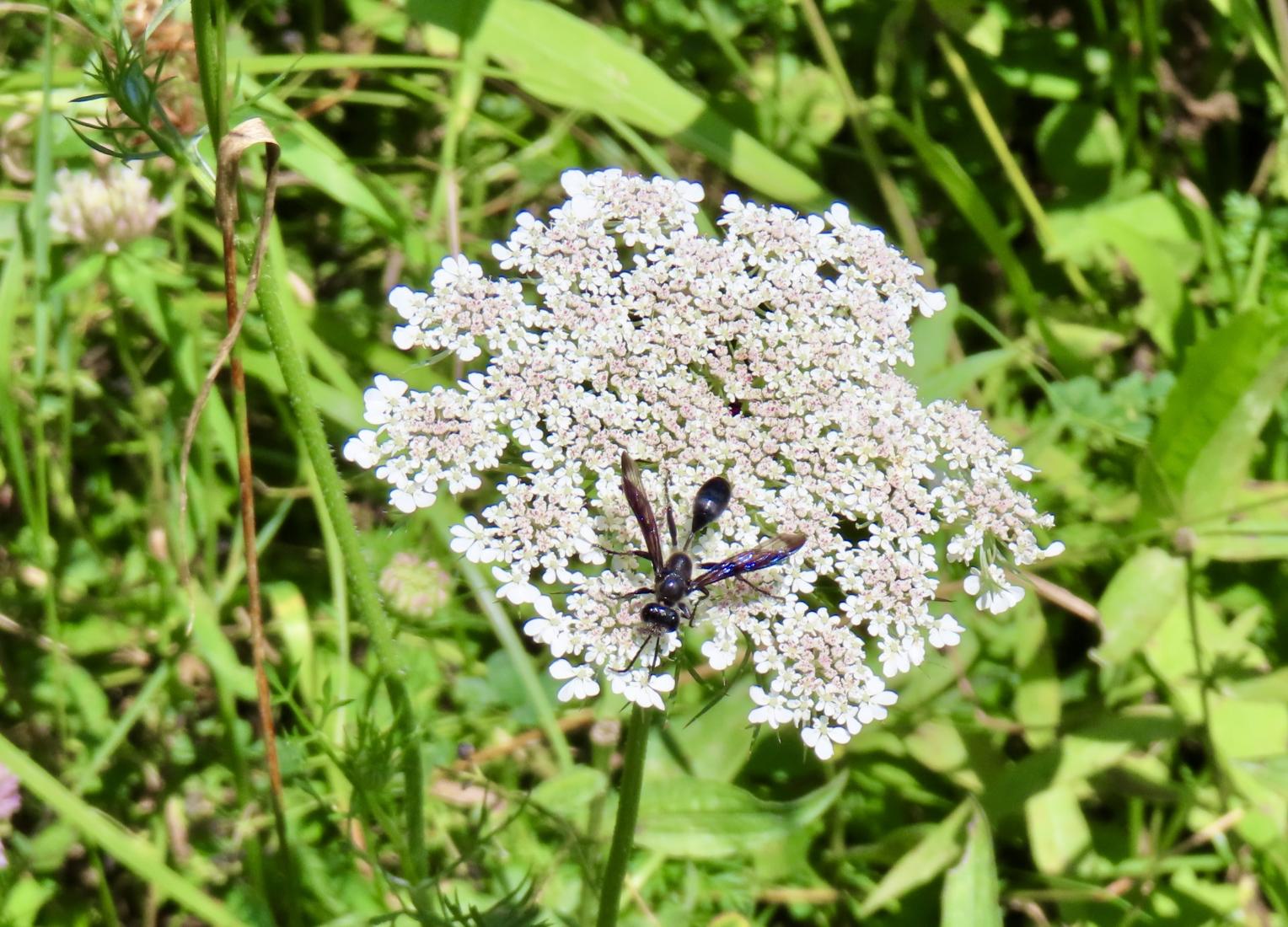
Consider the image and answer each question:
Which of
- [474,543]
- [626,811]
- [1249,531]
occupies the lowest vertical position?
[626,811]

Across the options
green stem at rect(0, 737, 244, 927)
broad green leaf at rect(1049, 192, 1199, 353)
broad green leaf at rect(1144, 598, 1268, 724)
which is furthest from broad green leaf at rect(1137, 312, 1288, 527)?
green stem at rect(0, 737, 244, 927)

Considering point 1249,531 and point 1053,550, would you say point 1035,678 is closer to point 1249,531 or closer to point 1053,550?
point 1249,531

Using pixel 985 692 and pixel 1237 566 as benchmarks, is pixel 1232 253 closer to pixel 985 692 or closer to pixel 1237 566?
pixel 1237 566

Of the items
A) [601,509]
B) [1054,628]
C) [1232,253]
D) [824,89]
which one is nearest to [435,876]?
[601,509]

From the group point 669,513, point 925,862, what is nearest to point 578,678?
point 669,513

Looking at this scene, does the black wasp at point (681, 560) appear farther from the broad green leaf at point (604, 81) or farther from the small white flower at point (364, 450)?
the broad green leaf at point (604, 81)

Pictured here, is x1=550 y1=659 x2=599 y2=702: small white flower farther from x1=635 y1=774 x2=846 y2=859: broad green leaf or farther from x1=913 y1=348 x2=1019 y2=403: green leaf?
x1=913 y1=348 x2=1019 y2=403: green leaf

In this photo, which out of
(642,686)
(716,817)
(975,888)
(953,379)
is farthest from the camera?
(953,379)
